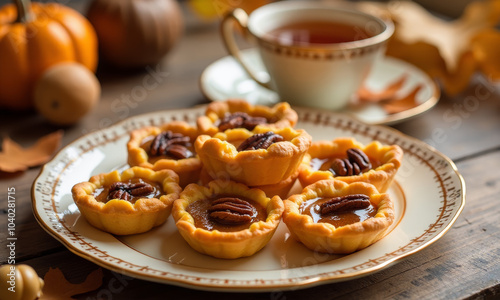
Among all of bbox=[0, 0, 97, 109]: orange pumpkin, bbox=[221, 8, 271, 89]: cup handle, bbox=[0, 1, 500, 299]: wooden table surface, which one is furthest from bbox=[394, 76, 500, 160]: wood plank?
bbox=[0, 0, 97, 109]: orange pumpkin

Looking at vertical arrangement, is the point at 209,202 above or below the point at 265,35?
below

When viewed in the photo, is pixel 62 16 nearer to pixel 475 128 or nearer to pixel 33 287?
Result: pixel 33 287

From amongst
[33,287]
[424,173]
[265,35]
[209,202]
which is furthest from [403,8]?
[33,287]

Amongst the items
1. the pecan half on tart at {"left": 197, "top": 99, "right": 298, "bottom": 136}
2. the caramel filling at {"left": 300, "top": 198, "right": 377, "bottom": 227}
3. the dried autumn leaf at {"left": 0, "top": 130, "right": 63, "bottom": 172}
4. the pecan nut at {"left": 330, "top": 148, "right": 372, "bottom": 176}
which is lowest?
the dried autumn leaf at {"left": 0, "top": 130, "right": 63, "bottom": 172}

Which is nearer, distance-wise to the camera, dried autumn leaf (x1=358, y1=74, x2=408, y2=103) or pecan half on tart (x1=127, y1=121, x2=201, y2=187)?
pecan half on tart (x1=127, y1=121, x2=201, y2=187)

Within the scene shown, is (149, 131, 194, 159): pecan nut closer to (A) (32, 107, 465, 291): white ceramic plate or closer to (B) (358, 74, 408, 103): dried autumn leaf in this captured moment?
(A) (32, 107, 465, 291): white ceramic plate
